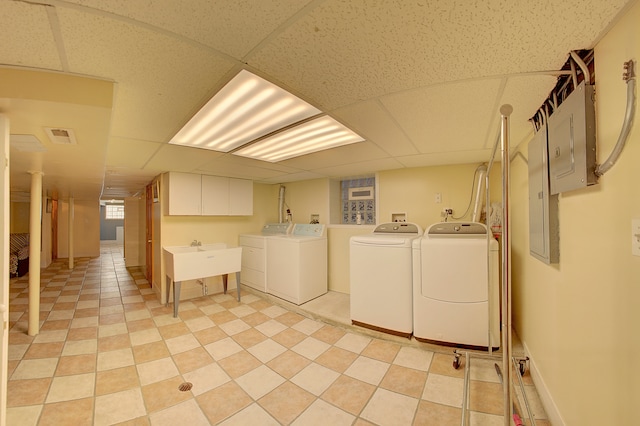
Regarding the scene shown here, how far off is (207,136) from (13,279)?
6725 millimetres

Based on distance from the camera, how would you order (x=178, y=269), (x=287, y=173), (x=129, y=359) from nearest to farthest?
(x=129, y=359) → (x=178, y=269) → (x=287, y=173)

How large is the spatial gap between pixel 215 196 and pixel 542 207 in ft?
13.7

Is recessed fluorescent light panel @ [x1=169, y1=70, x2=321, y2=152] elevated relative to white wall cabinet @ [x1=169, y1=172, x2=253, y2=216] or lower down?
elevated

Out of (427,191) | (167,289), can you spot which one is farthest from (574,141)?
(167,289)

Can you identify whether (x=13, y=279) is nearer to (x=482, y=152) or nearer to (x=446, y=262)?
(x=446, y=262)

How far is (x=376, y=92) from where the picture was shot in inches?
52.3

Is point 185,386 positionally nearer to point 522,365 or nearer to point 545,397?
point 545,397

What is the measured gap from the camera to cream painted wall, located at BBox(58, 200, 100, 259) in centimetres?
775

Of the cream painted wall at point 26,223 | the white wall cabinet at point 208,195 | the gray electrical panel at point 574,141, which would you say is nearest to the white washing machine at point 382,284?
the gray electrical panel at point 574,141

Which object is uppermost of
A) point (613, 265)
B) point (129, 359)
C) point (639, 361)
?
point (613, 265)

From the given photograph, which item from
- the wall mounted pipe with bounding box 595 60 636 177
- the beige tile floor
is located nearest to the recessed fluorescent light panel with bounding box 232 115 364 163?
the wall mounted pipe with bounding box 595 60 636 177

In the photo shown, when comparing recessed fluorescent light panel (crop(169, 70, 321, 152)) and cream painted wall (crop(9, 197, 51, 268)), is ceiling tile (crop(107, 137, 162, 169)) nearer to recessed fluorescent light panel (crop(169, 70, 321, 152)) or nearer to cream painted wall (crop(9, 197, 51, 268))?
recessed fluorescent light panel (crop(169, 70, 321, 152))

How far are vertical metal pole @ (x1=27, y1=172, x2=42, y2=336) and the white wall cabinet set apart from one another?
1.36 meters

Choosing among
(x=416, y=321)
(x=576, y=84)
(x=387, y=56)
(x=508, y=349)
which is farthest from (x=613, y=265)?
(x=416, y=321)
